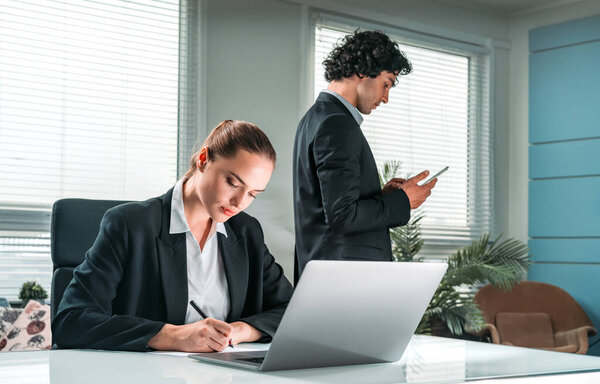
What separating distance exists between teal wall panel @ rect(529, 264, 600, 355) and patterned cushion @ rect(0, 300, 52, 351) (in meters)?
3.32

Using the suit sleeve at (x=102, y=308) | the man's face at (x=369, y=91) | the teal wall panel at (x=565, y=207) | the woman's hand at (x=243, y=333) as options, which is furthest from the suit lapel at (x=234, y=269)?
the teal wall panel at (x=565, y=207)

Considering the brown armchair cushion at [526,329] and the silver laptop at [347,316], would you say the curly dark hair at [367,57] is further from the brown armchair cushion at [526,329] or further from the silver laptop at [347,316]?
the brown armchair cushion at [526,329]

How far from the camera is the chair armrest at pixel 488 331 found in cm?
416

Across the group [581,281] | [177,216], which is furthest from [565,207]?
[177,216]

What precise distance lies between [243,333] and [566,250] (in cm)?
392

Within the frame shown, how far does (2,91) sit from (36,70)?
8.0 inches

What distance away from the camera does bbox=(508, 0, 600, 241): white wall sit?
5109 mm

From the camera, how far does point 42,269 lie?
11.8 ft

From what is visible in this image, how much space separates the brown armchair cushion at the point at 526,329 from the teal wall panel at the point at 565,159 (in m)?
1.00

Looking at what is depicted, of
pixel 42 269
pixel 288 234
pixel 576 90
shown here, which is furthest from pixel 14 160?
pixel 576 90

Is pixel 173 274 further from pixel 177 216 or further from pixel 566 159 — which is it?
pixel 566 159

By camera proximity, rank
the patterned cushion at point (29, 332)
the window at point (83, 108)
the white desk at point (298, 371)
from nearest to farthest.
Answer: the white desk at point (298, 371) < the patterned cushion at point (29, 332) < the window at point (83, 108)

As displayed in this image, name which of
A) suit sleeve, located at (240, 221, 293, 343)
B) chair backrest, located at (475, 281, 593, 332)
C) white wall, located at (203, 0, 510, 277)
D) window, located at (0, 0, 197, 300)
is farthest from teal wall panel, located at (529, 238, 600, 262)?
suit sleeve, located at (240, 221, 293, 343)

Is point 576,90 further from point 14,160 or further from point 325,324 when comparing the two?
point 325,324
